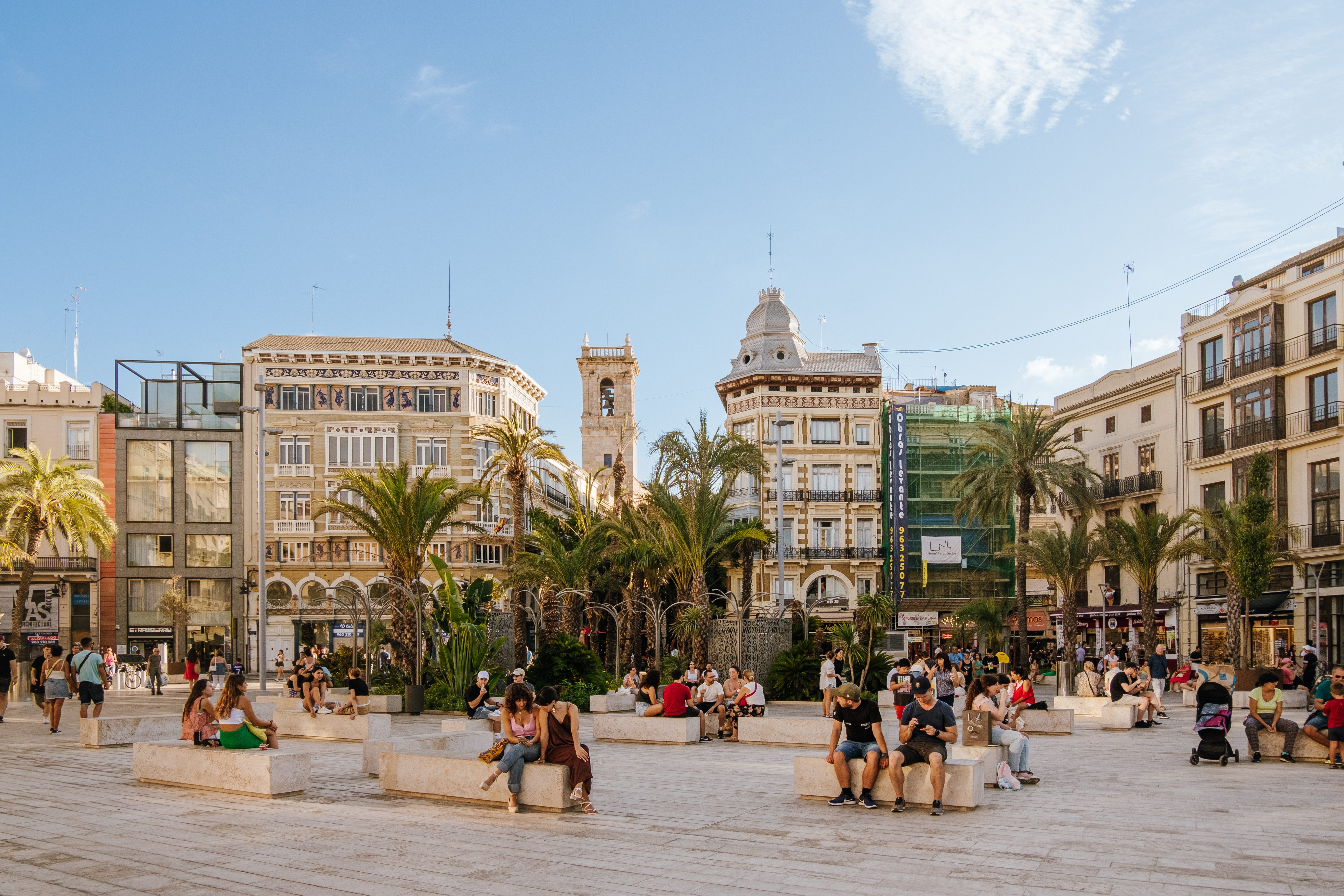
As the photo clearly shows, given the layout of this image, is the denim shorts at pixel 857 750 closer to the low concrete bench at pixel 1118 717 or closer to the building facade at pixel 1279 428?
the low concrete bench at pixel 1118 717

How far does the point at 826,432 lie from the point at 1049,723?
4124 centimetres

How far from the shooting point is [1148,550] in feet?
127

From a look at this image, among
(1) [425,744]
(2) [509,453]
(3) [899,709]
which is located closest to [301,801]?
(1) [425,744]

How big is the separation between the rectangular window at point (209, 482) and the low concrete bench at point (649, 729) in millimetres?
44194

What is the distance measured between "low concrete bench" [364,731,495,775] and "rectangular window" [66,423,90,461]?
48142mm

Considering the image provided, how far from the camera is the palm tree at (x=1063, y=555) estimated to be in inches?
1626

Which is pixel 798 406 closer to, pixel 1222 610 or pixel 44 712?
pixel 1222 610

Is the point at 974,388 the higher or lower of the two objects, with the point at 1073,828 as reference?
higher

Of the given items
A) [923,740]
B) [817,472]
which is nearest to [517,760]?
[923,740]

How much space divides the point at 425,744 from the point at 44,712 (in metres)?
11.5

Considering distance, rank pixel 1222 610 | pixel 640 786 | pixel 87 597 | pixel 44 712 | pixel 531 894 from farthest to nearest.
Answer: pixel 87 597, pixel 1222 610, pixel 44 712, pixel 640 786, pixel 531 894

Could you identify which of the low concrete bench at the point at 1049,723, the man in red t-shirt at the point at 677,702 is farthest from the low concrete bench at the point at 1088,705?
the man in red t-shirt at the point at 677,702

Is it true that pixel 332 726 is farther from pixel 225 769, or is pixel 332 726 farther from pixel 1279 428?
pixel 1279 428

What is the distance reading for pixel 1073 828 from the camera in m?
9.66
